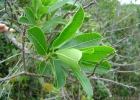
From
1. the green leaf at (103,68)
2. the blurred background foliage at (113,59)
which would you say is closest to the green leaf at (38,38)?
the green leaf at (103,68)

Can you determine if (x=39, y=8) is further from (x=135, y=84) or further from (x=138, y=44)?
(x=138, y=44)

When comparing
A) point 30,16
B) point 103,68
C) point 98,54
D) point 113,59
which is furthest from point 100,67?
point 113,59

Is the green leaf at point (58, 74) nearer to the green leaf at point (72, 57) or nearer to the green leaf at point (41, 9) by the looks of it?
the green leaf at point (72, 57)

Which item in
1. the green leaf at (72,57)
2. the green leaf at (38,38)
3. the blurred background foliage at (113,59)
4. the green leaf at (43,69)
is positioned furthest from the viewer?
the blurred background foliage at (113,59)

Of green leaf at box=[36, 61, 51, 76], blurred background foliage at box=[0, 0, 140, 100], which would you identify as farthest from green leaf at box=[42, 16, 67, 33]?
blurred background foliage at box=[0, 0, 140, 100]

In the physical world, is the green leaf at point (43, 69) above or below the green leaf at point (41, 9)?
below

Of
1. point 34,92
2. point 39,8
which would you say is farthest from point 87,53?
point 34,92
